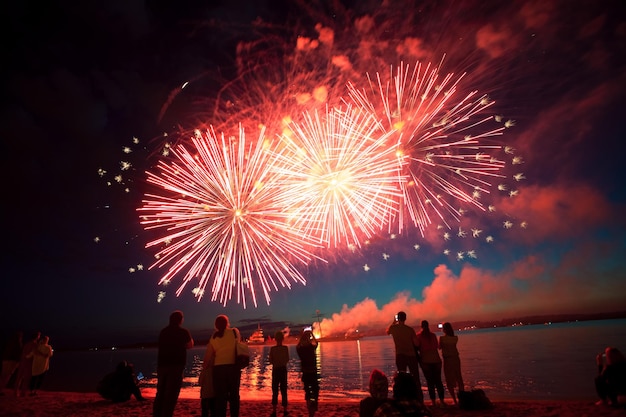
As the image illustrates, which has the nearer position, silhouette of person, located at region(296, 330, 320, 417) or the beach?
silhouette of person, located at region(296, 330, 320, 417)

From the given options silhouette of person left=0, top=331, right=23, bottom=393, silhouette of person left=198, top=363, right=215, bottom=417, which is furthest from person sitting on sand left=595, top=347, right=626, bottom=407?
silhouette of person left=0, top=331, right=23, bottom=393

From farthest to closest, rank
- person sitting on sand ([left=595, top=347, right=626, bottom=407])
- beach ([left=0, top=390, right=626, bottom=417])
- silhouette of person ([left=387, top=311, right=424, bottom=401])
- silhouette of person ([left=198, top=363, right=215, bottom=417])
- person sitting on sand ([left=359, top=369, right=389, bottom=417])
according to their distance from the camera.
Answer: beach ([left=0, top=390, right=626, bottom=417]) → silhouette of person ([left=387, top=311, right=424, bottom=401]) → person sitting on sand ([left=595, top=347, right=626, bottom=407]) → silhouette of person ([left=198, top=363, right=215, bottom=417]) → person sitting on sand ([left=359, top=369, right=389, bottom=417])

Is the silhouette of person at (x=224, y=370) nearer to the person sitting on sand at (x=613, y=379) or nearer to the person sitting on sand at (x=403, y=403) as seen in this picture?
the person sitting on sand at (x=403, y=403)

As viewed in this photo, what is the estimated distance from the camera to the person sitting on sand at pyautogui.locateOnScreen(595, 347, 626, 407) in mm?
7906

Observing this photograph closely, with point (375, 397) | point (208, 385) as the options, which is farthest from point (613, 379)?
point (208, 385)

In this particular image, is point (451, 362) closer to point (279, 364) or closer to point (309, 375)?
point (309, 375)

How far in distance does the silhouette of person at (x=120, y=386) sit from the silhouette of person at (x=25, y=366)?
2338mm

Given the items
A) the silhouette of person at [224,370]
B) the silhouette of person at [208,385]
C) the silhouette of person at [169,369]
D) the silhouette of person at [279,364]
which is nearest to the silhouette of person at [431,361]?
the silhouette of person at [279,364]

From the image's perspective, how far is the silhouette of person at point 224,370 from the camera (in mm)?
6281

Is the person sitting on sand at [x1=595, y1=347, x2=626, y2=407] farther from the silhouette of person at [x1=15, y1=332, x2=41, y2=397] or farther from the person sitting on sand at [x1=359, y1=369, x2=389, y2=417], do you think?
the silhouette of person at [x1=15, y1=332, x2=41, y2=397]

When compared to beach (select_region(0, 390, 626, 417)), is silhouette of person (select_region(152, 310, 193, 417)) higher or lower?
higher

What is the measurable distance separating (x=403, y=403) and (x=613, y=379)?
8.05m

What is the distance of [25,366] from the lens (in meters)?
11.1

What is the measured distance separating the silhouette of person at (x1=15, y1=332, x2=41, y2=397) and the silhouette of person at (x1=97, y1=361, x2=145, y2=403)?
2.34 m
